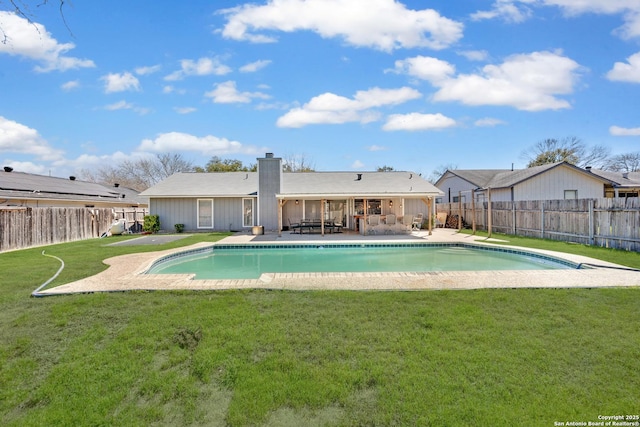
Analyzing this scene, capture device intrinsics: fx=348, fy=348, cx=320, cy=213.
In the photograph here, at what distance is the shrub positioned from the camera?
17484 mm

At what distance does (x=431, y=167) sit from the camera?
51094 millimetres

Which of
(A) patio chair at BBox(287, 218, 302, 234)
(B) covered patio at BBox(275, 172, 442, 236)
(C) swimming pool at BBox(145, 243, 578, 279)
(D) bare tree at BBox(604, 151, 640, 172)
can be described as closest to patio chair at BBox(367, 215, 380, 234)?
(B) covered patio at BBox(275, 172, 442, 236)

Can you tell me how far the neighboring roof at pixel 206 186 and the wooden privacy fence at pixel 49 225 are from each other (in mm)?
2365

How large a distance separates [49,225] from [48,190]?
6234 mm

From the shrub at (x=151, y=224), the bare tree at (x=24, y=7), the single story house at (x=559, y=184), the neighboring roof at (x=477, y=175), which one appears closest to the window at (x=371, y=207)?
the single story house at (x=559, y=184)

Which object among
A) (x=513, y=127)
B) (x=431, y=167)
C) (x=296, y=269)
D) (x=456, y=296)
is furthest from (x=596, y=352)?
(x=431, y=167)

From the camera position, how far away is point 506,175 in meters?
23.1

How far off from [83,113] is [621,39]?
985 inches

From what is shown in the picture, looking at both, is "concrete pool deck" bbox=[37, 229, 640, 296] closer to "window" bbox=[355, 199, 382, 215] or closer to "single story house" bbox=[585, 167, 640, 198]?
"window" bbox=[355, 199, 382, 215]

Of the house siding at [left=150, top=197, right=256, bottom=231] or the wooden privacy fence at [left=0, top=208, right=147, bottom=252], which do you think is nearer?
the wooden privacy fence at [left=0, top=208, right=147, bottom=252]

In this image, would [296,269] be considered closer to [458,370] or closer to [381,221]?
[458,370]

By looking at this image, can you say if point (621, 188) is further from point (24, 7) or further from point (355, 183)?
point (24, 7)

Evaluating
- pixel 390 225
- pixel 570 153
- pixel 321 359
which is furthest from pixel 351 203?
pixel 570 153

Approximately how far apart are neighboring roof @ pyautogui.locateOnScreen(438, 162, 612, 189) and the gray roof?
194 inches
